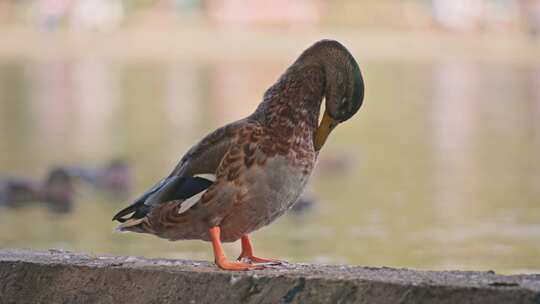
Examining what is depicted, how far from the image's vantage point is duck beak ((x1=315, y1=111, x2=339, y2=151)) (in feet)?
10.5

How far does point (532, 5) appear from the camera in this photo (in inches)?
1934

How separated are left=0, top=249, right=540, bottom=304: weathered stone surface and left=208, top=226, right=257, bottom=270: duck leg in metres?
0.02

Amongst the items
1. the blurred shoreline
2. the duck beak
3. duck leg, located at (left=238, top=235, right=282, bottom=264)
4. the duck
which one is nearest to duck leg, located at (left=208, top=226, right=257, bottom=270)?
duck leg, located at (left=238, top=235, right=282, bottom=264)

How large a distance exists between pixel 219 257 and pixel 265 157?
0.73 ft

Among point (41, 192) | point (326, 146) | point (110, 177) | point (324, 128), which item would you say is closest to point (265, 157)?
point (324, 128)

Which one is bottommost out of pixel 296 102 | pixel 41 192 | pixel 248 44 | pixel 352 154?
pixel 248 44

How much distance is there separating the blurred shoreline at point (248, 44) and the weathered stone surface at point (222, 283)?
26106 mm

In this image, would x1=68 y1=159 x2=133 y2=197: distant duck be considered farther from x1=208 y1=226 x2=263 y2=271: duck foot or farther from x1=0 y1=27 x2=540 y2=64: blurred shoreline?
x1=0 y1=27 x2=540 y2=64: blurred shoreline

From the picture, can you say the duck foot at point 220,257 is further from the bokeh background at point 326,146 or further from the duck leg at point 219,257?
the bokeh background at point 326,146

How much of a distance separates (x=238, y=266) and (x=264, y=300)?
10 centimetres

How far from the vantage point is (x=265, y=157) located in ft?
10.5

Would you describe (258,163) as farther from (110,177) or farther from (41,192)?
(110,177)

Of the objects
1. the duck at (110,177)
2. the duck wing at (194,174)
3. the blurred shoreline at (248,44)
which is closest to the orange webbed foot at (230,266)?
the duck wing at (194,174)

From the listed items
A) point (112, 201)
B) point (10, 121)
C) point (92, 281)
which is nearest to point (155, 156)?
point (112, 201)
